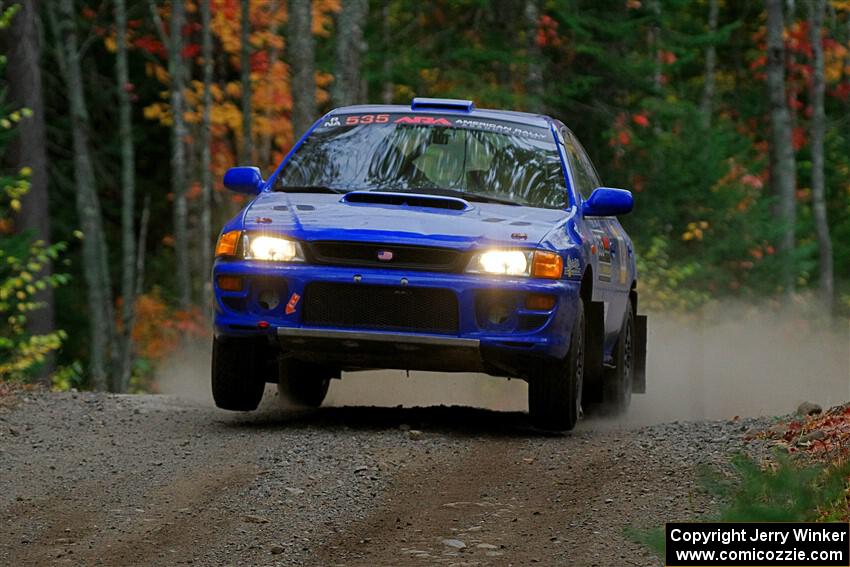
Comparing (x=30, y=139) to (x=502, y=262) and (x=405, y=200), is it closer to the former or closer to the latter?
(x=405, y=200)

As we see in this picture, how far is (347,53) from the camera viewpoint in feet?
71.6

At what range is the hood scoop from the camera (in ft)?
33.9

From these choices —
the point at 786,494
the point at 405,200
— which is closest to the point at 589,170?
the point at 405,200

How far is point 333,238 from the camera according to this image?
388 inches

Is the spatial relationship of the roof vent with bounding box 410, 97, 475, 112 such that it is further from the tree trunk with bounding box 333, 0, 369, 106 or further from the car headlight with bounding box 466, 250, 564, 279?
the tree trunk with bounding box 333, 0, 369, 106

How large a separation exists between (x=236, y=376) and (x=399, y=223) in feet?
4.90

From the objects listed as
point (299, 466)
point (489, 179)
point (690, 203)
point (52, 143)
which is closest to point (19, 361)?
point (489, 179)

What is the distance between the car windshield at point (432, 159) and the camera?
1080 cm

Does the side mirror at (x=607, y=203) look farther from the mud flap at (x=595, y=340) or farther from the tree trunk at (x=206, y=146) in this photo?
the tree trunk at (x=206, y=146)

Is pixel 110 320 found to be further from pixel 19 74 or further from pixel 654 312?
pixel 654 312

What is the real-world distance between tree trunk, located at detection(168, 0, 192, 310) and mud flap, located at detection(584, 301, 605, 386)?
62.9 ft

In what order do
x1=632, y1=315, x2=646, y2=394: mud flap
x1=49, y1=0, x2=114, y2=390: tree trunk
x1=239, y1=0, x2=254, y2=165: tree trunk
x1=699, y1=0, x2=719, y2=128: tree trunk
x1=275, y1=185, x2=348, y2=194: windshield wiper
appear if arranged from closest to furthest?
x1=275, y1=185, x2=348, y2=194: windshield wiper
x1=632, y1=315, x2=646, y2=394: mud flap
x1=49, y1=0, x2=114, y2=390: tree trunk
x1=239, y1=0, x2=254, y2=165: tree trunk
x1=699, y1=0, x2=719, y2=128: tree trunk

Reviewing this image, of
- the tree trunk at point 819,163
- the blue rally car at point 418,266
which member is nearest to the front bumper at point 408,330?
the blue rally car at point 418,266

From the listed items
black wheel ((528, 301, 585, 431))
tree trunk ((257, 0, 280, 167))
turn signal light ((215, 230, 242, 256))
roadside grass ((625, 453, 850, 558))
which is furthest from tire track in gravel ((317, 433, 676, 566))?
tree trunk ((257, 0, 280, 167))
